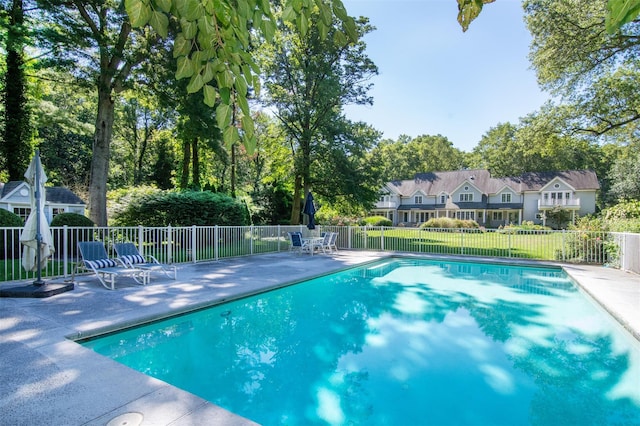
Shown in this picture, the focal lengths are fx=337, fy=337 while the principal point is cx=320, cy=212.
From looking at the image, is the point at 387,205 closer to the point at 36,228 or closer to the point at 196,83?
the point at 36,228

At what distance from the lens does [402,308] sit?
766 centimetres

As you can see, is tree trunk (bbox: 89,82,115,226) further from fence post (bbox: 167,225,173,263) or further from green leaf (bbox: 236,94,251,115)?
green leaf (bbox: 236,94,251,115)

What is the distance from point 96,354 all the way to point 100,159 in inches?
446

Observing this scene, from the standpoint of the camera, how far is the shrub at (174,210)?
1447 cm

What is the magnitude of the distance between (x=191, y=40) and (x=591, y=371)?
616 cm

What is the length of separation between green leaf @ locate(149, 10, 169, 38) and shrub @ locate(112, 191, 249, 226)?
14.4 meters

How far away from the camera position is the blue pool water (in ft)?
12.3

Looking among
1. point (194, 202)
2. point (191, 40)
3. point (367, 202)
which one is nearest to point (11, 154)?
point (194, 202)

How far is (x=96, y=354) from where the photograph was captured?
4043 mm

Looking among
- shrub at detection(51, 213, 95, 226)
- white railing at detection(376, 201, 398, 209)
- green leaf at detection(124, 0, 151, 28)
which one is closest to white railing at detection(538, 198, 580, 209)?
white railing at detection(376, 201, 398, 209)

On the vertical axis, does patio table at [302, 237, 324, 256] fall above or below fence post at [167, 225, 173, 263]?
below

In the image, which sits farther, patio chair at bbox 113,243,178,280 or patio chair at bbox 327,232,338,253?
patio chair at bbox 327,232,338,253

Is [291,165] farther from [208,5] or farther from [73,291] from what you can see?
[208,5]

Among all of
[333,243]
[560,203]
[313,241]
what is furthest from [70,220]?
[560,203]
